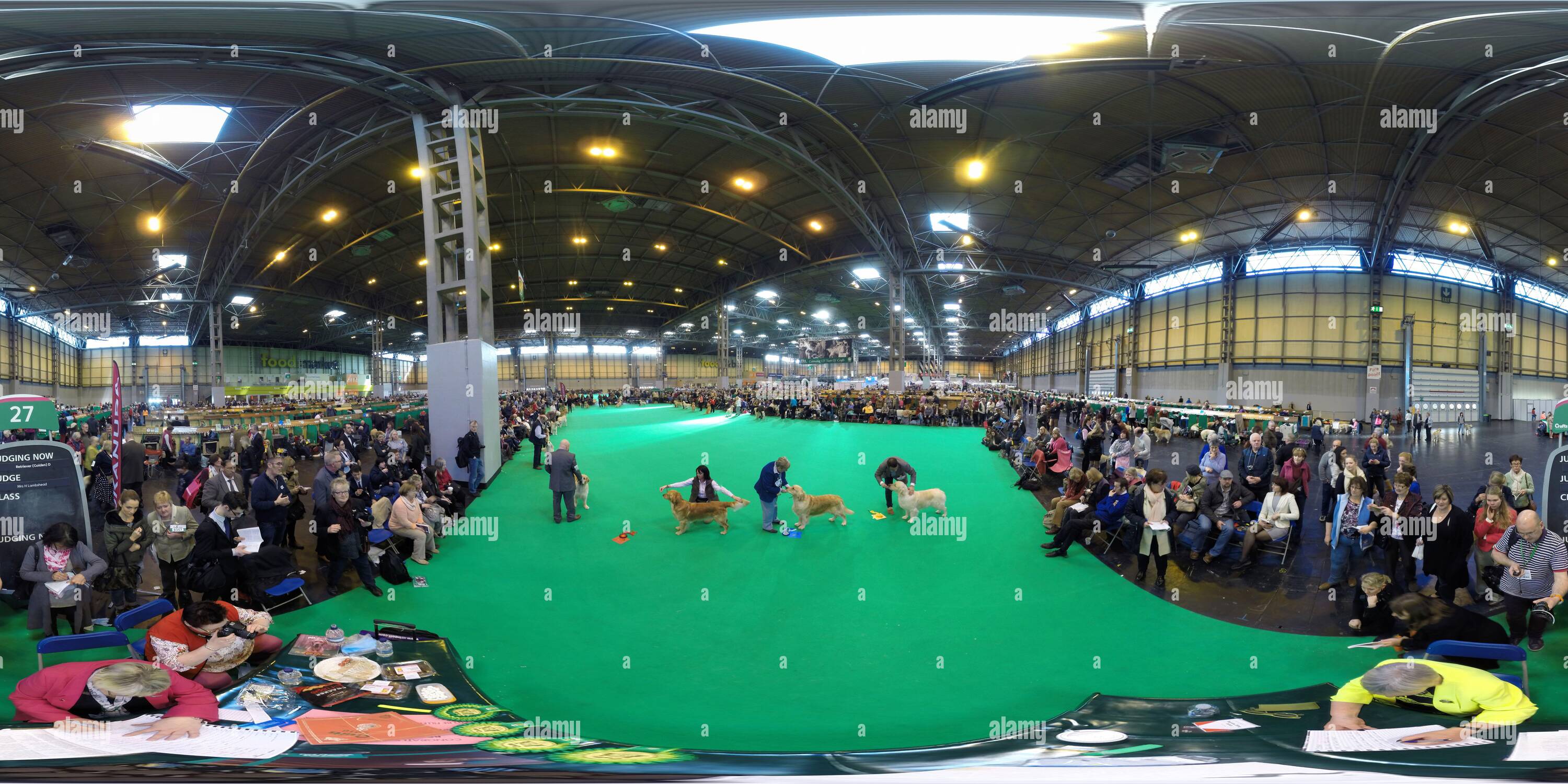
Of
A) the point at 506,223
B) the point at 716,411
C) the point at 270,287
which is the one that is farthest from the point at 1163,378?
the point at 270,287

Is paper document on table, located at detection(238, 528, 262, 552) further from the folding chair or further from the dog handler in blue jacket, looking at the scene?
the dog handler in blue jacket

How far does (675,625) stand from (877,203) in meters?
19.0

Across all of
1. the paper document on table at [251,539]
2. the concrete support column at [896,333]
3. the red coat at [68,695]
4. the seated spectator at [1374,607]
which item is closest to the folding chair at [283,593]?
the paper document on table at [251,539]

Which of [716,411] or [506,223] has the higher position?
[506,223]

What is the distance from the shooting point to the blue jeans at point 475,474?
9.90m

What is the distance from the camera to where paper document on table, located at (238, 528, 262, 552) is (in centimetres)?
506

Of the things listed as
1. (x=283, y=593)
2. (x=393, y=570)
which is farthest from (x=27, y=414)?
(x=393, y=570)

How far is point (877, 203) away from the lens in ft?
67.3

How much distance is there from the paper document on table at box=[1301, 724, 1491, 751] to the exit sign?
31.5 feet

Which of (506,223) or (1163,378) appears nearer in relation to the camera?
(506,223)

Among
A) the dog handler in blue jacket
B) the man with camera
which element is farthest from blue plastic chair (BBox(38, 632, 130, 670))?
the dog handler in blue jacket

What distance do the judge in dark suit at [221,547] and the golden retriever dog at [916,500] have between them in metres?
7.28

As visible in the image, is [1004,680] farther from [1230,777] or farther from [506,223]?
[506,223]

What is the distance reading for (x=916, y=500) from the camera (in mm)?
7746
